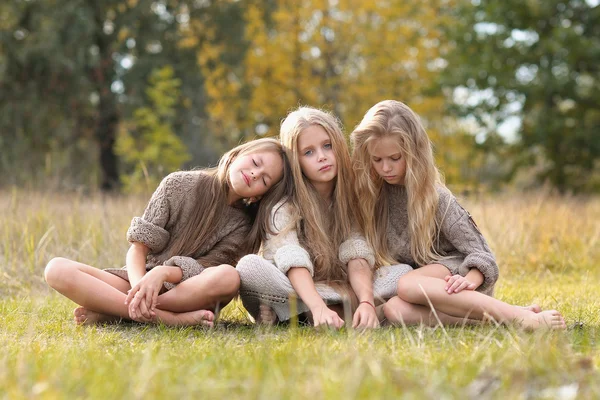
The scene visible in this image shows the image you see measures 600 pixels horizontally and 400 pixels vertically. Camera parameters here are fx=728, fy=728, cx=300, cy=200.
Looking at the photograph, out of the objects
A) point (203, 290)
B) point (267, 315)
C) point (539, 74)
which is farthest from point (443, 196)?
point (539, 74)

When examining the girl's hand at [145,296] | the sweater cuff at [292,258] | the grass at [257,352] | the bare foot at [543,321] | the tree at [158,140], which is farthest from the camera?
the tree at [158,140]

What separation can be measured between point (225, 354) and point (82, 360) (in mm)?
469

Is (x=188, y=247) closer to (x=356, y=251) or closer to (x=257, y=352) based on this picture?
(x=356, y=251)

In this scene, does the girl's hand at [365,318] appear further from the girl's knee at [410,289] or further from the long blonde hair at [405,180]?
the long blonde hair at [405,180]

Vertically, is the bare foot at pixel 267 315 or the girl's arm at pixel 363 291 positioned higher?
the girl's arm at pixel 363 291

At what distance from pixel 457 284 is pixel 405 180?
0.64 meters

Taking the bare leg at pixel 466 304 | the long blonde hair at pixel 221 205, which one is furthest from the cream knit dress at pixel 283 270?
the bare leg at pixel 466 304

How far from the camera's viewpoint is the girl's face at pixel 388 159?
11.8 feet

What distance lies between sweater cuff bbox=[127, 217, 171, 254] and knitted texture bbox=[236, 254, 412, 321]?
439 millimetres

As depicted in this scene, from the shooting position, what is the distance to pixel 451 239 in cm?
354

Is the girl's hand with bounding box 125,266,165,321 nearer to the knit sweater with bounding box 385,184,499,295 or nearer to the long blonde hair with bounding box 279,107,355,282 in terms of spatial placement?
the long blonde hair with bounding box 279,107,355,282

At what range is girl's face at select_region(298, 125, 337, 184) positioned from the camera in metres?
3.64

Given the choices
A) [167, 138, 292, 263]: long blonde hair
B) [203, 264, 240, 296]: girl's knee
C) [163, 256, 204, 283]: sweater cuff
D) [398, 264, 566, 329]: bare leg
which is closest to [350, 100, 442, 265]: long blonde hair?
[398, 264, 566, 329]: bare leg

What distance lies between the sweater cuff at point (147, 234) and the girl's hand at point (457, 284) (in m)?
1.40
